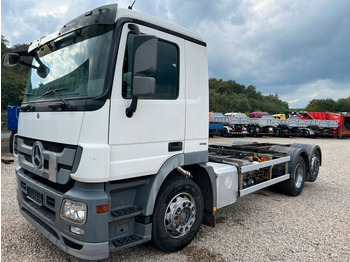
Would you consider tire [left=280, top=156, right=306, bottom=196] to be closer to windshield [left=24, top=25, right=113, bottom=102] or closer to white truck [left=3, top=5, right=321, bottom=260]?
white truck [left=3, top=5, right=321, bottom=260]

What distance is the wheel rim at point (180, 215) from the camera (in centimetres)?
300

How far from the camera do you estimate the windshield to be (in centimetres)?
245

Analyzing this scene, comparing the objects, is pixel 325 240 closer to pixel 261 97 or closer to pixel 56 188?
pixel 56 188

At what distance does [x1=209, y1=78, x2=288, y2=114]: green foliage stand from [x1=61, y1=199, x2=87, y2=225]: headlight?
59.5 m

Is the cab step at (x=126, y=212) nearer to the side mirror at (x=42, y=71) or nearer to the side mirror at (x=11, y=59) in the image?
the side mirror at (x=42, y=71)

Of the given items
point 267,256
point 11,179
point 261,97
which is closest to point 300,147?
point 267,256

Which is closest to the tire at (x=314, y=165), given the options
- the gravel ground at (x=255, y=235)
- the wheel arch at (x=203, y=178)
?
the gravel ground at (x=255, y=235)

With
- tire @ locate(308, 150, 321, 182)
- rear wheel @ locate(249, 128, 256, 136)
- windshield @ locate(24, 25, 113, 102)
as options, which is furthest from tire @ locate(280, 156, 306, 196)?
rear wheel @ locate(249, 128, 256, 136)

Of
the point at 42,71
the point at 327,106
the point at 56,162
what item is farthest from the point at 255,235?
the point at 327,106

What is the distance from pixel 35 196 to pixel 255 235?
9.59 feet

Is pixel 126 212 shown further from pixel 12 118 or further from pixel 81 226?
pixel 12 118

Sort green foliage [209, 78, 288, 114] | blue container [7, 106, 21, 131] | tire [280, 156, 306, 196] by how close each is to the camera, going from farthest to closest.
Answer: green foliage [209, 78, 288, 114]
blue container [7, 106, 21, 131]
tire [280, 156, 306, 196]

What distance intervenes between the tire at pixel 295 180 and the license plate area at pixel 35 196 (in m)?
4.60

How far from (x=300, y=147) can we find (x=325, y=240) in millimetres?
2903
